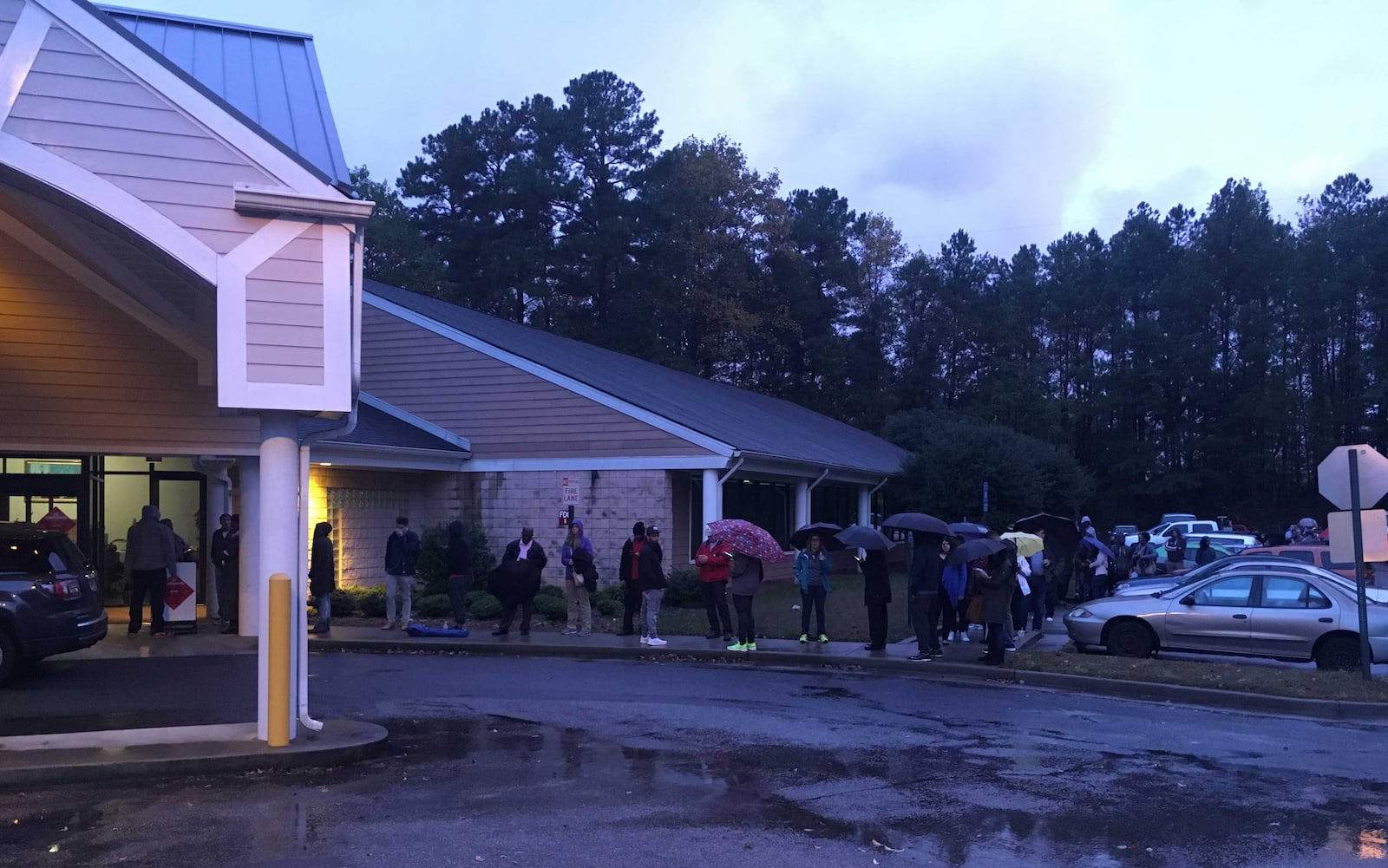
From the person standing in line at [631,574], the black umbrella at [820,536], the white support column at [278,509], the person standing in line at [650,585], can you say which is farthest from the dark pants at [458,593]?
the white support column at [278,509]

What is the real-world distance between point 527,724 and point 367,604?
35.5 feet

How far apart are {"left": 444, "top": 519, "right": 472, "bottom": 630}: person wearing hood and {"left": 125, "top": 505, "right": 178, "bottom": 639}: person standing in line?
13.0 ft

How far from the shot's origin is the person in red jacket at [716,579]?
1789cm

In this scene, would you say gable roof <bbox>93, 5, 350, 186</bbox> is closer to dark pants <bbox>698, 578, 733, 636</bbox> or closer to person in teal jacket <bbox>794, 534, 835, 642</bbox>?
dark pants <bbox>698, 578, 733, 636</bbox>

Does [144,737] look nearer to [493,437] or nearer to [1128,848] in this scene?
[1128,848]

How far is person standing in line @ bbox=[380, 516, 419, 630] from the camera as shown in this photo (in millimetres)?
18703

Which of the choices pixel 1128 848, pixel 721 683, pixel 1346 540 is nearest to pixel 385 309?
pixel 721 683

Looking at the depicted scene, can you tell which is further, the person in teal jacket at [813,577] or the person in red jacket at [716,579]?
the person in teal jacket at [813,577]

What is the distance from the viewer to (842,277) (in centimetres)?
6844

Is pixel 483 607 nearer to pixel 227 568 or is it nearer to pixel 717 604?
pixel 227 568

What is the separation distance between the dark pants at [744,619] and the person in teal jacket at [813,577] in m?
1.03

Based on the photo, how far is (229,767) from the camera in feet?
30.5

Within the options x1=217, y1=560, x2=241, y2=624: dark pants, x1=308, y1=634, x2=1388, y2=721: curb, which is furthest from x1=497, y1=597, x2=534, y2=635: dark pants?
x1=217, y1=560, x2=241, y2=624: dark pants

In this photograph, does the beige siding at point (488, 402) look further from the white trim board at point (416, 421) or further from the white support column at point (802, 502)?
the white support column at point (802, 502)
